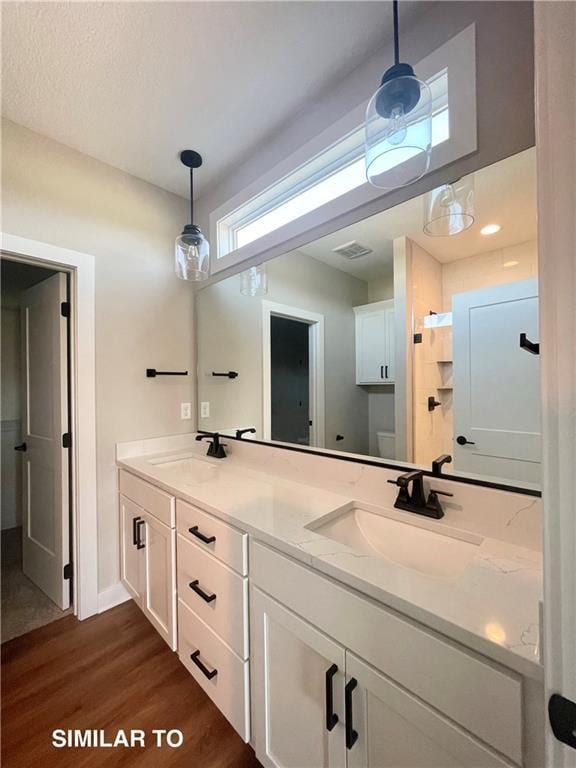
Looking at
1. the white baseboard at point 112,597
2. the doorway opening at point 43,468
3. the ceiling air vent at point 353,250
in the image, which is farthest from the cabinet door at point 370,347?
the white baseboard at point 112,597

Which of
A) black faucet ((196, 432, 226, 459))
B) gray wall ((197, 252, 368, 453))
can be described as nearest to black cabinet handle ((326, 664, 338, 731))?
gray wall ((197, 252, 368, 453))

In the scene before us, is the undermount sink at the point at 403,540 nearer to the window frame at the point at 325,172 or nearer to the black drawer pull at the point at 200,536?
the black drawer pull at the point at 200,536

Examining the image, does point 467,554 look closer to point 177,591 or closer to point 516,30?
point 177,591

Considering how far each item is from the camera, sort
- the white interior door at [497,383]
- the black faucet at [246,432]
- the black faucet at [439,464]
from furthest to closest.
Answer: the black faucet at [246,432], the black faucet at [439,464], the white interior door at [497,383]

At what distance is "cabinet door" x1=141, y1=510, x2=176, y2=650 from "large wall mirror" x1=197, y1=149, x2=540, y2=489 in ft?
2.33

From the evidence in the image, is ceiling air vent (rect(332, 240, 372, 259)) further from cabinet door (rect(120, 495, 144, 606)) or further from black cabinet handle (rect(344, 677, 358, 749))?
cabinet door (rect(120, 495, 144, 606))

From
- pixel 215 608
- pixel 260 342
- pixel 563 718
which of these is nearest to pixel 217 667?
pixel 215 608

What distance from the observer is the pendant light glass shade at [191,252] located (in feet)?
5.97

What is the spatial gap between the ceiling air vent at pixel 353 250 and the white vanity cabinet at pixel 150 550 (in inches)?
54.4

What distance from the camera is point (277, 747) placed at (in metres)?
0.96

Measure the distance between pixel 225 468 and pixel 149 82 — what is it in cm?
190

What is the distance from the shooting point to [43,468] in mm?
2037

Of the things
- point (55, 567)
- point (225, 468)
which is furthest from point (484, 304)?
point (55, 567)

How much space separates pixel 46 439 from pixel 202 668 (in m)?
1.62
